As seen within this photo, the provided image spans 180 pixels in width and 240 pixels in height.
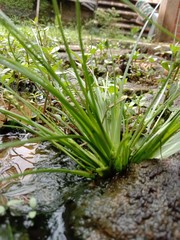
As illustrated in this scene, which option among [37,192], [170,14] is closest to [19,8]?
[170,14]

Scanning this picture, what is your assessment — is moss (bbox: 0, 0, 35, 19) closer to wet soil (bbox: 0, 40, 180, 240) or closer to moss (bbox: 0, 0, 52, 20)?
moss (bbox: 0, 0, 52, 20)

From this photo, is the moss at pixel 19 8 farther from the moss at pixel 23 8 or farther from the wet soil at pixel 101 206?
the wet soil at pixel 101 206

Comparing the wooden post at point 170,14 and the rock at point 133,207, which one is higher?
the rock at point 133,207

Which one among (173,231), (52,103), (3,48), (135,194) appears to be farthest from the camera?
(3,48)

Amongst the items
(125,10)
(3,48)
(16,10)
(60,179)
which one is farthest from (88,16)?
(60,179)

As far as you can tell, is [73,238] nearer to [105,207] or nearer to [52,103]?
[105,207]

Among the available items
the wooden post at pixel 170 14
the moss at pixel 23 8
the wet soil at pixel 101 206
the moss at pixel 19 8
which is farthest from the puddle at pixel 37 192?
the moss at pixel 19 8

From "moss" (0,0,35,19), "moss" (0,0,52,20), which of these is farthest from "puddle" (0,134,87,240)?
"moss" (0,0,35,19)

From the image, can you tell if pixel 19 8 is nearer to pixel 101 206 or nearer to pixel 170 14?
pixel 170 14

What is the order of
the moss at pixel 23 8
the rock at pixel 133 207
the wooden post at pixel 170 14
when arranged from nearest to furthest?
the rock at pixel 133 207 → the wooden post at pixel 170 14 → the moss at pixel 23 8
